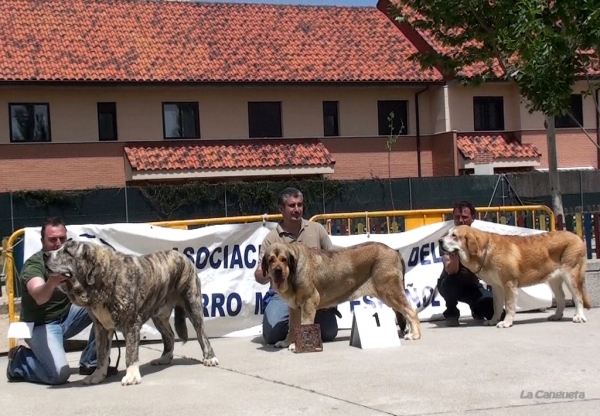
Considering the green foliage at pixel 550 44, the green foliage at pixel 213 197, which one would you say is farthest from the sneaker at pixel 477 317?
the green foliage at pixel 213 197

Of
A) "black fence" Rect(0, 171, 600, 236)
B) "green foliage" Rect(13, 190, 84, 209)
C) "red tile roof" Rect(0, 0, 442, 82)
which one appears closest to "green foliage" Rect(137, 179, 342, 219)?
"black fence" Rect(0, 171, 600, 236)

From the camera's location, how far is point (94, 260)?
738 cm

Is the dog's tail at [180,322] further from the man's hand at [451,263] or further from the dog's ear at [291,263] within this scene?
the man's hand at [451,263]

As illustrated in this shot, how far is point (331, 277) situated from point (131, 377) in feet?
8.23

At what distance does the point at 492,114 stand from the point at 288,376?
29.5m

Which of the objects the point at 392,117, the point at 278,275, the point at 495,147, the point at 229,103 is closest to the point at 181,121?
the point at 229,103

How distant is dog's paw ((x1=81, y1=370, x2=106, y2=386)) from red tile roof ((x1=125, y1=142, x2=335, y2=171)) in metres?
23.0

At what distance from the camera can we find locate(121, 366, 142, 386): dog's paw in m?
7.55

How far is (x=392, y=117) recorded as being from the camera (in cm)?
3453

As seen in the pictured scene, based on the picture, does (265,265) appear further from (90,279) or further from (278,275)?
(90,279)

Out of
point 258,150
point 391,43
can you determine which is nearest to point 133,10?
point 258,150

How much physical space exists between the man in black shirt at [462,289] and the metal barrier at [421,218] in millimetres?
959

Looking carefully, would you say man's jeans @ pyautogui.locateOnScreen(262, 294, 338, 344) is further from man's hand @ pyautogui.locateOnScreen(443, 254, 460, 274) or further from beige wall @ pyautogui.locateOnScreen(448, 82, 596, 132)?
beige wall @ pyautogui.locateOnScreen(448, 82, 596, 132)

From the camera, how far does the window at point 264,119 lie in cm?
3338
